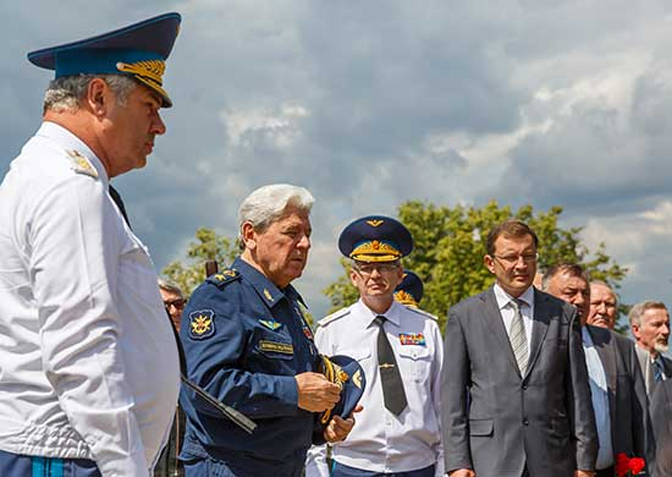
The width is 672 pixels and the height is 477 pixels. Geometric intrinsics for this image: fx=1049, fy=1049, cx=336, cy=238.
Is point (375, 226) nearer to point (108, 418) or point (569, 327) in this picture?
point (569, 327)

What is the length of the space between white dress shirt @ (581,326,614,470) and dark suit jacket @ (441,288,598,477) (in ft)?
2.68

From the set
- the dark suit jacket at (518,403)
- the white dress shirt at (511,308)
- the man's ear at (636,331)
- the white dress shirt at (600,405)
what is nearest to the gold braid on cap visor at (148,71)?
the dark suit jacket at (518,403)

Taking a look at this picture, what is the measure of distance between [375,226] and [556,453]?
206 cm

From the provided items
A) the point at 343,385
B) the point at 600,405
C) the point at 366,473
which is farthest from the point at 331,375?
the point at 600,405

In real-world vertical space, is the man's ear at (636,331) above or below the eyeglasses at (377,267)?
below

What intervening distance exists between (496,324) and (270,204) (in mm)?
2488

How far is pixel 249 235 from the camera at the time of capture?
5.08m

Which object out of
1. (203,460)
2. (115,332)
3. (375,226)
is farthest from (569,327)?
(115,332)

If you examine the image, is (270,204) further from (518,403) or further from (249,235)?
(518,403)

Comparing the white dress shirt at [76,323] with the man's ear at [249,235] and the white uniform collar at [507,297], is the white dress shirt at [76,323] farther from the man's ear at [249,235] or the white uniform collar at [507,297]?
the white uniform collar at [507,297]

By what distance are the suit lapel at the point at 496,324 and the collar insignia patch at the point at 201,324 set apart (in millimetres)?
2760

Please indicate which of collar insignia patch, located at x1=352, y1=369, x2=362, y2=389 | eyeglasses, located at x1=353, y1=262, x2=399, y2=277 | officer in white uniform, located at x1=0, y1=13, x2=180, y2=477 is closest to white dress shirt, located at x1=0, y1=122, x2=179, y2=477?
officer in white uniform, located at x1=0, y1=13, x2=180, y2=477

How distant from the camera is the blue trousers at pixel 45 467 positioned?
2.82 metres

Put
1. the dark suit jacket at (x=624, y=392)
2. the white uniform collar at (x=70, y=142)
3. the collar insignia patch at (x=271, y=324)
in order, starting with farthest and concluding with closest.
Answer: the dark suit jacket at (x=624, y=392) < the collar insignia patch at (x=271, y=324) < the white uniform collar at (x=70, y=142)
